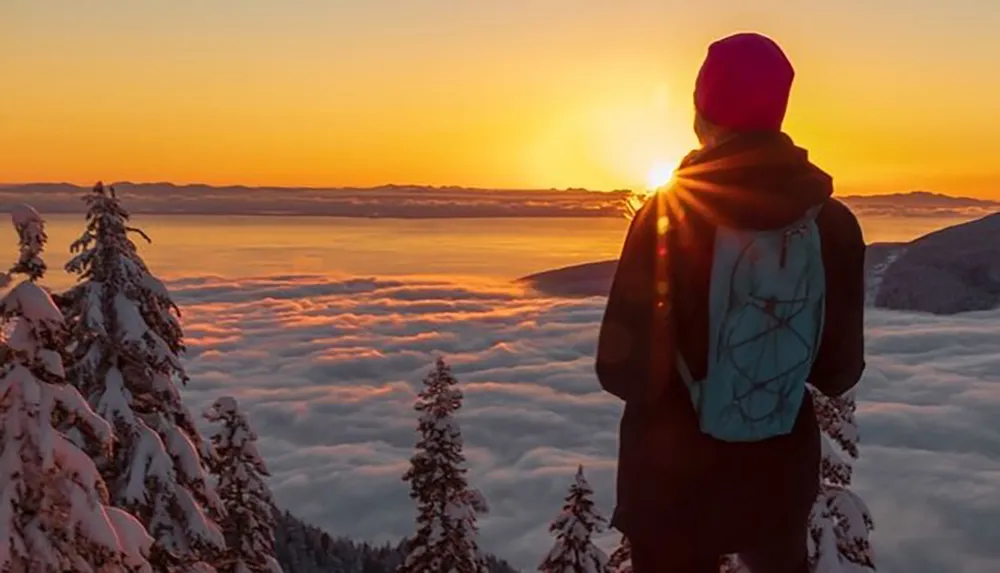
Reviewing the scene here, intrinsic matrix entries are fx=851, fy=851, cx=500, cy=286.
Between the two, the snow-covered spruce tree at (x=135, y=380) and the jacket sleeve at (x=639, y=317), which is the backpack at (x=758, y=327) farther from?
the snow-covered spruce tree at (x=135, y=380)

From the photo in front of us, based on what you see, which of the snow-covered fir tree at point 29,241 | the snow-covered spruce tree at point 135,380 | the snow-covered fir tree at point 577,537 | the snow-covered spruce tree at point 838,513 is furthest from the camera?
the snow-covered fir tree at point 577,537

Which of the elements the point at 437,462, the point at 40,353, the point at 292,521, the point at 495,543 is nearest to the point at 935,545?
the point at 495,543

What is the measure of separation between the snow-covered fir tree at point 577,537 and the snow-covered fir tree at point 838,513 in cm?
575

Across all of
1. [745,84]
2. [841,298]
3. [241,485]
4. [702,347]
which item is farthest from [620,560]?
[745,84]

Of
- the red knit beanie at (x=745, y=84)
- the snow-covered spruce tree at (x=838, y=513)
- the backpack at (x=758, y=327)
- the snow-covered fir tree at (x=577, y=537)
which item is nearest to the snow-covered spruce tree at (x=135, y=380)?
the snow-covered fir tree at (x=577, y=537)

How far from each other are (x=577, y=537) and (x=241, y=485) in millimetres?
7188

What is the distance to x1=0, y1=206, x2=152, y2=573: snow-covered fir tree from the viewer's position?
8.41m

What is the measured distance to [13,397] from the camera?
8398mm

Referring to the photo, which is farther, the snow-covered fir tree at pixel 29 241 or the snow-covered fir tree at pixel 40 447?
the snow-covered fir tree at pixel 29 241

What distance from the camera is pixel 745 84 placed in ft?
9.72

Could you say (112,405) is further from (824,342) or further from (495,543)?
(495,543)

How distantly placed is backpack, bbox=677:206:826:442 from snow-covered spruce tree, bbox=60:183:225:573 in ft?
37.7

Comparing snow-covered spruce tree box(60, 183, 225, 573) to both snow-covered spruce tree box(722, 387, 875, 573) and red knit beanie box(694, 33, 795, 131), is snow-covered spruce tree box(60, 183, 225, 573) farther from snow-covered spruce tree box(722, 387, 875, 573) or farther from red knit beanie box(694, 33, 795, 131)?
red knit beanie box(694, 33, 795, 131)

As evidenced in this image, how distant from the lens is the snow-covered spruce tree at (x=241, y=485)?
58.4ft
